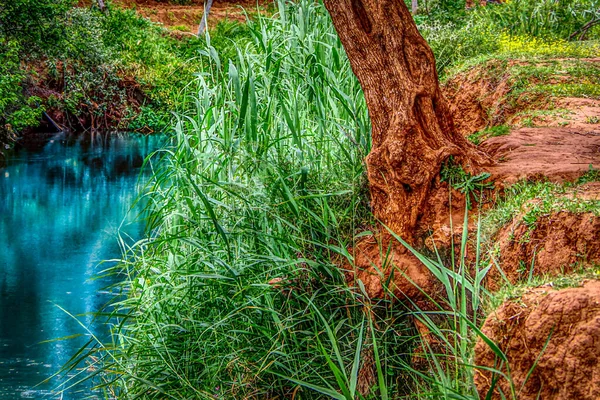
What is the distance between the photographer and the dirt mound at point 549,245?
2797mm

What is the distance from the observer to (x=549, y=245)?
291 cm

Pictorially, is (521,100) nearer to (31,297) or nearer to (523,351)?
(523,351)

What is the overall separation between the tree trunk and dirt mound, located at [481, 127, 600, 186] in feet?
0.68

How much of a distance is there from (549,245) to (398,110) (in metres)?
1.13

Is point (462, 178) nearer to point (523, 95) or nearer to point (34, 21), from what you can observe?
point (523, 95)

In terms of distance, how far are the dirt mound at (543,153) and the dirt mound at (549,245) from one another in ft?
1.95

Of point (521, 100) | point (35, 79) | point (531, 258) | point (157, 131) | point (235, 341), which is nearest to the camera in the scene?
point (531, 258)

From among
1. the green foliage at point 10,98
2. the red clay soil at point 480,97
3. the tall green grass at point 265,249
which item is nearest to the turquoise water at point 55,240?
the tall green grass at point 265,249

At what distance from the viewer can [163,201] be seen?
205 inches

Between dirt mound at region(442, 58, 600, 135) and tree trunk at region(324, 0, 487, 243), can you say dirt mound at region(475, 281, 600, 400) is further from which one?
dirt mound at region(442, 58, 600, 135)

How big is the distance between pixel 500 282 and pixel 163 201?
9.32ft

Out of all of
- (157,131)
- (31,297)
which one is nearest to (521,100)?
(31,297)

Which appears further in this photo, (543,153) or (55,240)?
(55,240)

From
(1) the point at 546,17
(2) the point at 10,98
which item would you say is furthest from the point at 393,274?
(2) the point at 10,98
